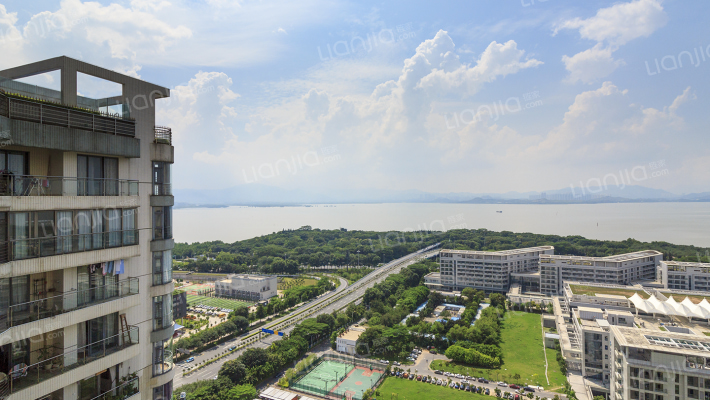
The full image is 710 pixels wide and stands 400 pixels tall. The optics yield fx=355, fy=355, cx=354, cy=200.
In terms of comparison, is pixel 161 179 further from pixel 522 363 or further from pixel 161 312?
pixel 522 363

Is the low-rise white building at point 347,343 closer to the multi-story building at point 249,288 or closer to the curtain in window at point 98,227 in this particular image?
the multi-story building at point 249,288

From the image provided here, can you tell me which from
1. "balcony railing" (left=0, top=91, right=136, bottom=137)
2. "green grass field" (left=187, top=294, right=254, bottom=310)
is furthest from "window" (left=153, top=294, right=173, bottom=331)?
"green grass field" (left=187, top=294, right=254, bottom=310)

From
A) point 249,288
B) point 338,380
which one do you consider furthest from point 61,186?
point 249,288

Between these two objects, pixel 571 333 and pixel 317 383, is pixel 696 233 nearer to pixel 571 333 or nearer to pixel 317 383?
pixel 571 333

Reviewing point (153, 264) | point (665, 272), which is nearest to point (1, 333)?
point (153, 264)

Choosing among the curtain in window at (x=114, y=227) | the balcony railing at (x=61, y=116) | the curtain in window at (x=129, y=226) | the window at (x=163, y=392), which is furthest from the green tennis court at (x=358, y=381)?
the balcony railing at (x=61, y=116)
